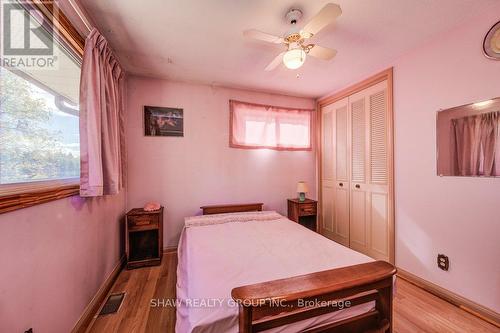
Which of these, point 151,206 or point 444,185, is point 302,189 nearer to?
point 444,185


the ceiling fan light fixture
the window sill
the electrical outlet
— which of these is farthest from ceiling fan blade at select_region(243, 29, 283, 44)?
the electrical outlet

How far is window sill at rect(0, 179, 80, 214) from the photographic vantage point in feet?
3.06

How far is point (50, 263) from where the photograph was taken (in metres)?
1.23

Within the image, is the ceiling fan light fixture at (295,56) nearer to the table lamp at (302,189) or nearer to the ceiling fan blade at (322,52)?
the ceiling fan blade at (322,52)

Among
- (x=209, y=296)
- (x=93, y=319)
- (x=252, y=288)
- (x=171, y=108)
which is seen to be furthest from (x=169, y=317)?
(x=171, y=108)

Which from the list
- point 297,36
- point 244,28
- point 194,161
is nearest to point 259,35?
point 297,36

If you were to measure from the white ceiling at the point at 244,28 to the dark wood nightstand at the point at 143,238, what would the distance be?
1911mm

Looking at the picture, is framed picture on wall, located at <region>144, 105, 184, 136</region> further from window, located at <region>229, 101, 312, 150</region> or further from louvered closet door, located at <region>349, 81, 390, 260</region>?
louvered closet door, located at <region>349, 81, 390, 260</region>

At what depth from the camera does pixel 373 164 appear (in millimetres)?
2730

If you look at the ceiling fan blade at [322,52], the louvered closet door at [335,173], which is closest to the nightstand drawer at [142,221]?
the ceiling fan blade at [322,52]

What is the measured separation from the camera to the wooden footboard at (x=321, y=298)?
2.95 ft

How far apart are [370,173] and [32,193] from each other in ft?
10.8

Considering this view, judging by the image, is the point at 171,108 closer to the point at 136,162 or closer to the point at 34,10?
the point at 136,162

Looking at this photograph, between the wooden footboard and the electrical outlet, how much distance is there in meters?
1.28
